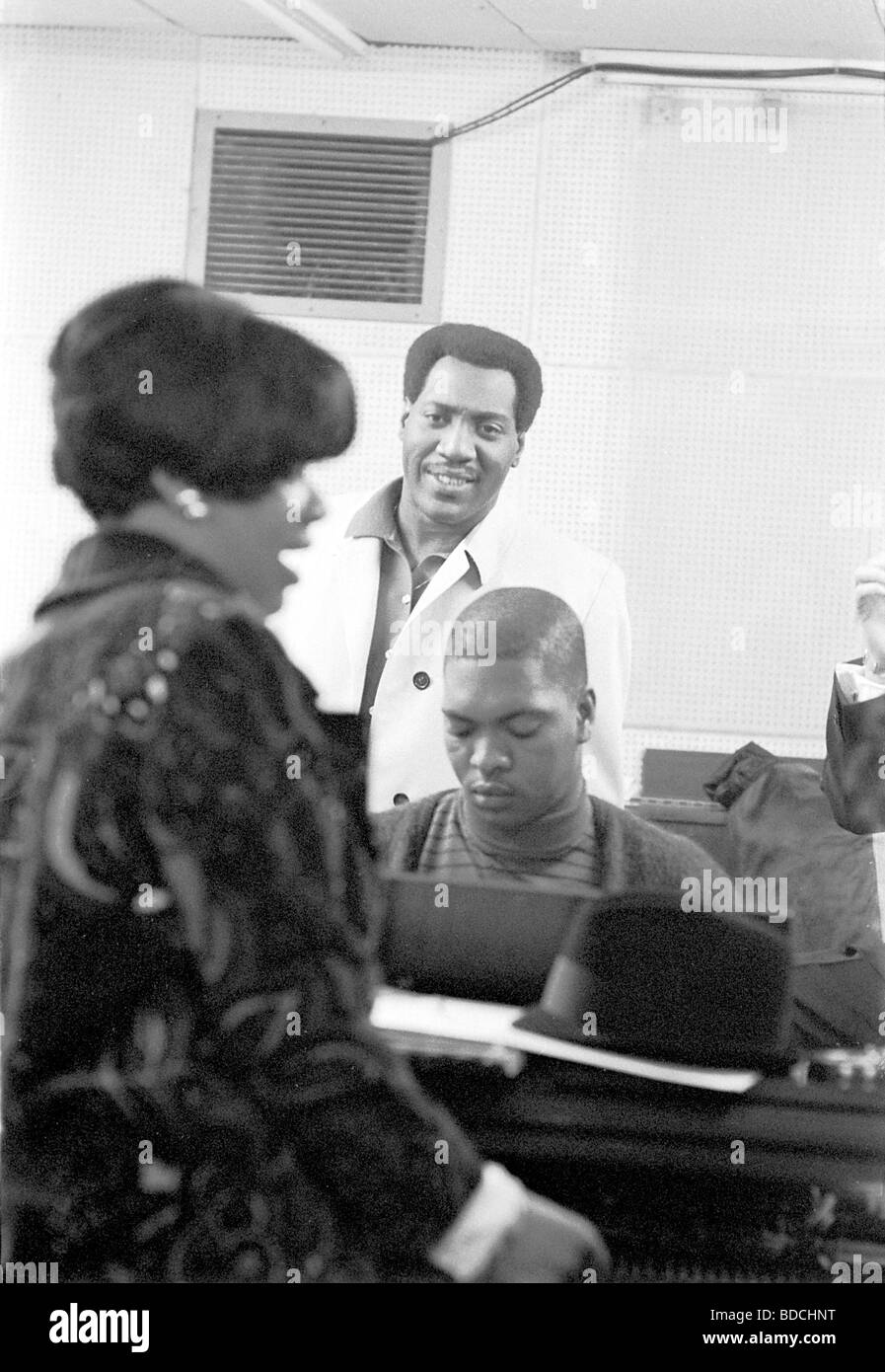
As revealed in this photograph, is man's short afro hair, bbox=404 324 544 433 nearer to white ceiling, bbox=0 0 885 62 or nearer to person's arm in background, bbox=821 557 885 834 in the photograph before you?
white ceiling, bbox=0 0 885 62

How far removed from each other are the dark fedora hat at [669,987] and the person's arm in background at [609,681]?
188 mm

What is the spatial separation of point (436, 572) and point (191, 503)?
0.45 meters

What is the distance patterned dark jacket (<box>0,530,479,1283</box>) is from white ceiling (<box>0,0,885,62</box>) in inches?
36.4

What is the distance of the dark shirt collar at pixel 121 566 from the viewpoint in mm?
2086

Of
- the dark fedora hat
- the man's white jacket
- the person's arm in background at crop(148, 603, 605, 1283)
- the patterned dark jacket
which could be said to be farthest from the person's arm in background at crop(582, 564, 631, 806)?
the person's arm in background at crop(148, 603, 605, 1283)

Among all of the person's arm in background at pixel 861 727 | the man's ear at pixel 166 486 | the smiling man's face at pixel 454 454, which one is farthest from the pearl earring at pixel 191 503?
the person's arm in background at pixel 861 727

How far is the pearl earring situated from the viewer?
7.12ft

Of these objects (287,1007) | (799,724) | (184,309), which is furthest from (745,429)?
(287,1007)

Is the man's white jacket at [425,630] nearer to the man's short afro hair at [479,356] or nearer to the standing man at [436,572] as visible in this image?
the standing man at [436,572]

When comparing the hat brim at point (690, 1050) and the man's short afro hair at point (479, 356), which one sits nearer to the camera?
the hat brim at point (690, 1050)

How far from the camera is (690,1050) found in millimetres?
2371

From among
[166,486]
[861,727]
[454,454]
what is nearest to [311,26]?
[454,454]

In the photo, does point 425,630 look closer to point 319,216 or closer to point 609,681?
point 609,681

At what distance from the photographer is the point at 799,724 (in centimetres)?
247
